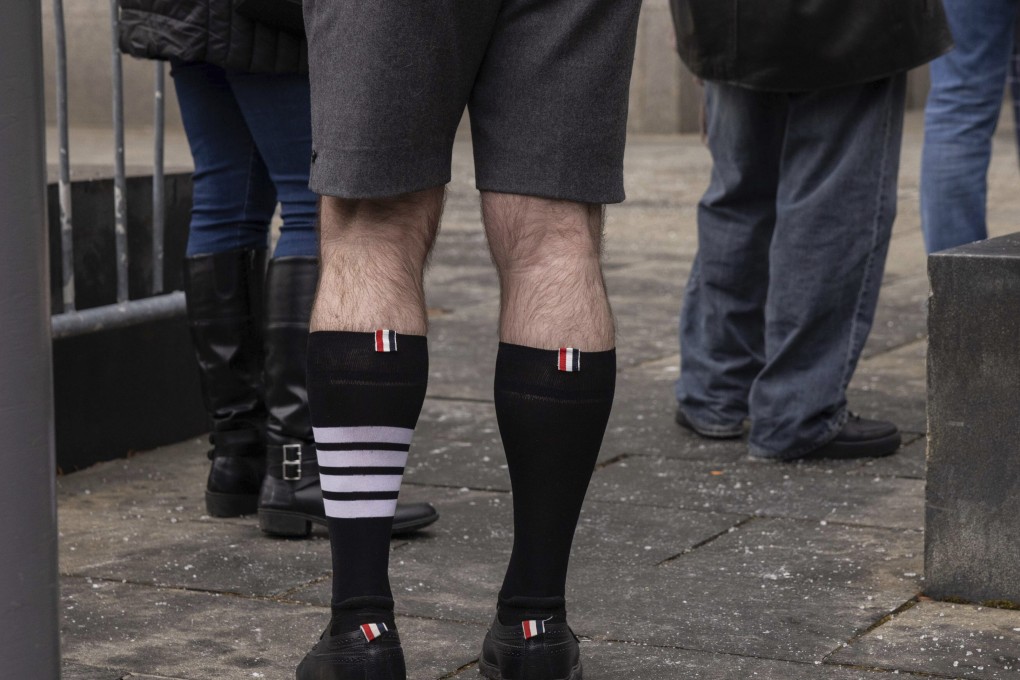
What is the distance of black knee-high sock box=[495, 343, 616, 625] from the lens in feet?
7.11

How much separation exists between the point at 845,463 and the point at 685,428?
1.58ft

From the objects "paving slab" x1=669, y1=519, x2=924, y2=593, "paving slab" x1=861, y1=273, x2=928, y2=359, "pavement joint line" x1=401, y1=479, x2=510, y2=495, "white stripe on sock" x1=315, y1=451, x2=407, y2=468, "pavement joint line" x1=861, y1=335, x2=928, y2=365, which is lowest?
"paving slab" x1=669, y1=519, x2=924, y2=593

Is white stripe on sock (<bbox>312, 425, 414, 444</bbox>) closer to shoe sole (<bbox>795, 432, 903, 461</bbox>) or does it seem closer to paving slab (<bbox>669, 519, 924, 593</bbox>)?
paving slab (<bbox>669, 519, 924, 593</bbox>)

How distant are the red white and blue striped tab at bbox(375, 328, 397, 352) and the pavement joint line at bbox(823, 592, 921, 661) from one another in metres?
0.80

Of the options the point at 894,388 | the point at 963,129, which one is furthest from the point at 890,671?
the point at 963,129

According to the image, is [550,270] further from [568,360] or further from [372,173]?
[372,173]

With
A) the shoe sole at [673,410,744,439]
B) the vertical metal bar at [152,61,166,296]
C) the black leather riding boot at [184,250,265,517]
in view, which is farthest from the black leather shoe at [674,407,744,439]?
the vertical metal bar at [152,61,166,296]

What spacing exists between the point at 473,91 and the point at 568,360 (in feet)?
1.26

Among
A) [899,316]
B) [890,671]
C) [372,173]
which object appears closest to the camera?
[372,173]

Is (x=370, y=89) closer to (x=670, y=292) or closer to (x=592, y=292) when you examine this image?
(x=592, y=292)

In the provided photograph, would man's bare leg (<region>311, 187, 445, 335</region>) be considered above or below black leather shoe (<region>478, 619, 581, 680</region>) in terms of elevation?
above

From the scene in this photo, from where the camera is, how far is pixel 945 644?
2.44 m

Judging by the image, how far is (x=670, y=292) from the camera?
243 inches

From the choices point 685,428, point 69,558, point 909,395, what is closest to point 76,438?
point 69,558
